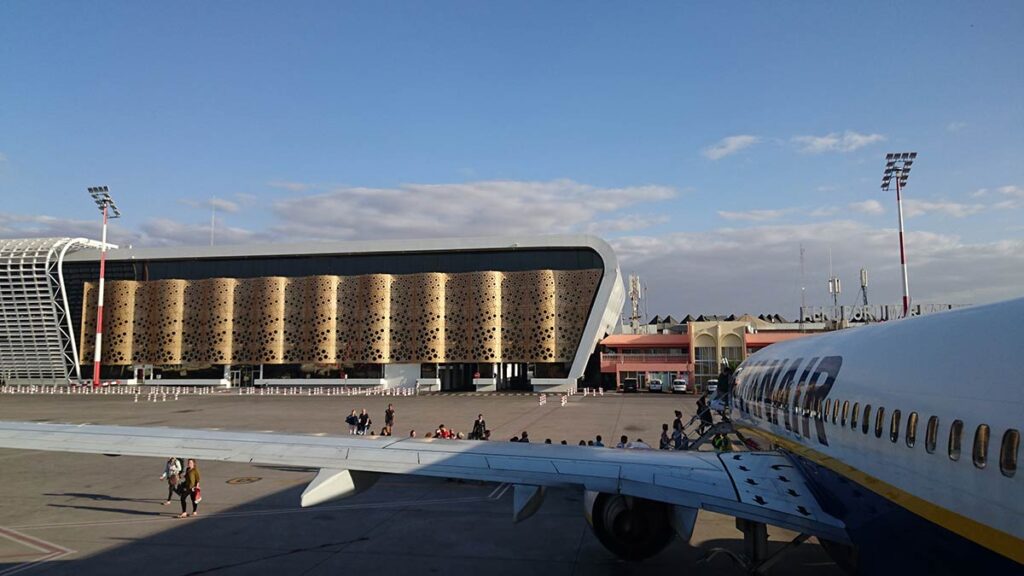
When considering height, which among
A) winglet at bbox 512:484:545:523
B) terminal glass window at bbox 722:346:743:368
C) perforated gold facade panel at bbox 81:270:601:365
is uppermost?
perforated gold facade panel at bbox 81:270:601:365

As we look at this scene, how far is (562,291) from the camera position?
236 feet

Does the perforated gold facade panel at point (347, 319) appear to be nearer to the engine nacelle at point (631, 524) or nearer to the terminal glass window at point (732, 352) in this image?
the terminal glass window at point (732, 352)

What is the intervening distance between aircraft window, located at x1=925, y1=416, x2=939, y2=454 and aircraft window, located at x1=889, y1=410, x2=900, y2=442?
0.66m

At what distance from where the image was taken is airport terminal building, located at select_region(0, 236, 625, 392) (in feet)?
237

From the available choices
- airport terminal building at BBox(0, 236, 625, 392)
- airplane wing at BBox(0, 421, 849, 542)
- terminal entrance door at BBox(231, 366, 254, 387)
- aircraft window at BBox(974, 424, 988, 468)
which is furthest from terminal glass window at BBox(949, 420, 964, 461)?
terminal entrance door at BBox(231, 366, 254, 387)

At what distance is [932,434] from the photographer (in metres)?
6.16

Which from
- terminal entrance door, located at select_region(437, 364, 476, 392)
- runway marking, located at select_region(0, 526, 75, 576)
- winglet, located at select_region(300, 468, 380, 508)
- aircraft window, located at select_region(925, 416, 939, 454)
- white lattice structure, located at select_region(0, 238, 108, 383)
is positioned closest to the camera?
aircraft window, located at select_region(925, 416, 939, 454)

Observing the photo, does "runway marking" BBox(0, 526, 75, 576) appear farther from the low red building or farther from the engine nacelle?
the low red building

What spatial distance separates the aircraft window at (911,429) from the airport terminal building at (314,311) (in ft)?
209

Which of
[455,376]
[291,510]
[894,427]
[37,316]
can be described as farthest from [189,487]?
[37,316]

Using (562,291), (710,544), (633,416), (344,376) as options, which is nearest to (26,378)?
(344,376)

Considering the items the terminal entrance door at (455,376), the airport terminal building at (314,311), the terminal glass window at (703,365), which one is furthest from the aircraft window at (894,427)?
the terminal entrance door at (455,376)

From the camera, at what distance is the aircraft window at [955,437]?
5.71m

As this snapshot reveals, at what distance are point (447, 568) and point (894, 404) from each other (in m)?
8.15
